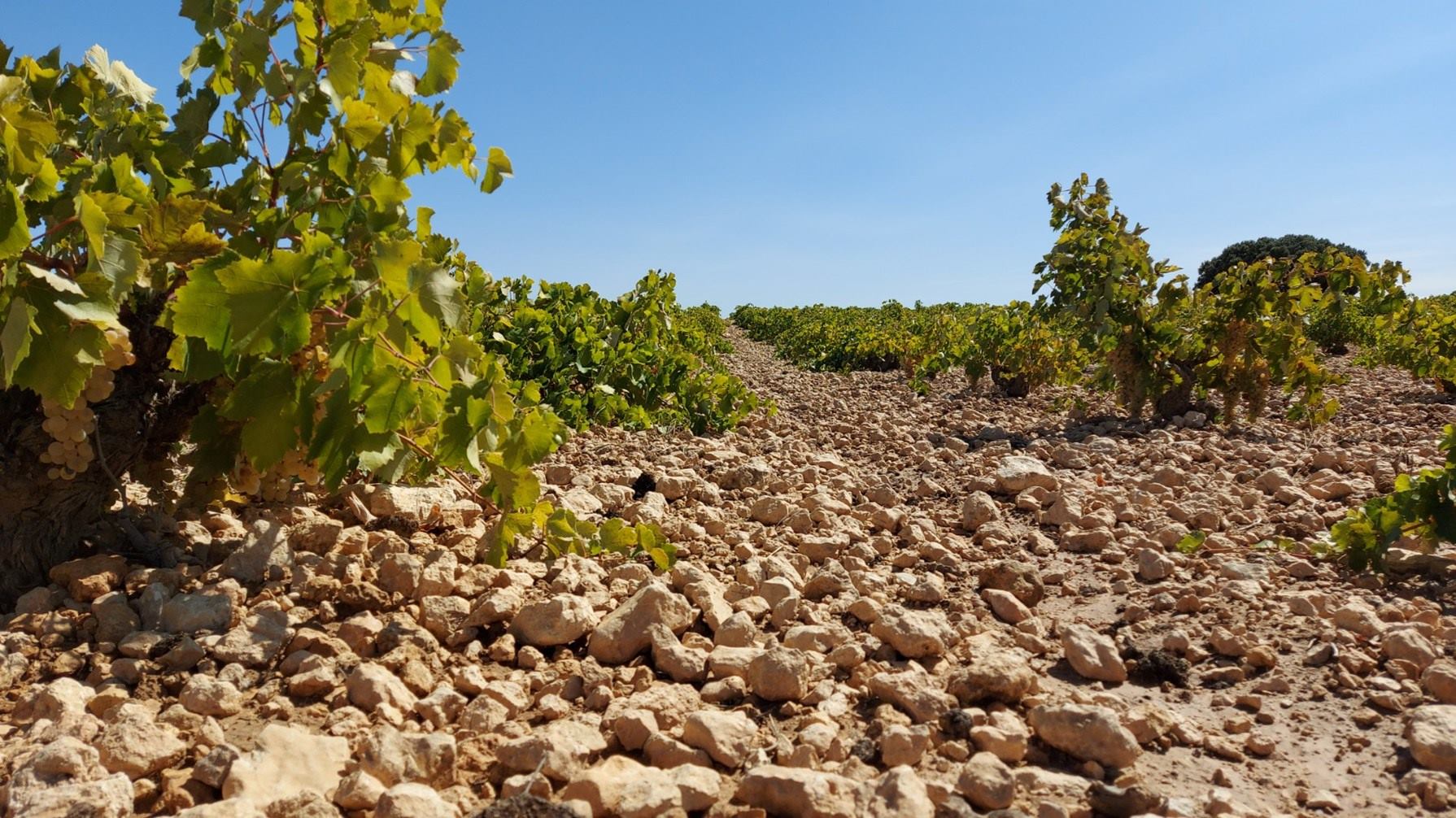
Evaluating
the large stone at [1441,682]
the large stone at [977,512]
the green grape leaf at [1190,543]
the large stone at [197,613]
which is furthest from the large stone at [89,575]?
the green grape leaf at [1190,543]

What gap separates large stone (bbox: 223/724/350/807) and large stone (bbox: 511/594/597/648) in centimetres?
63

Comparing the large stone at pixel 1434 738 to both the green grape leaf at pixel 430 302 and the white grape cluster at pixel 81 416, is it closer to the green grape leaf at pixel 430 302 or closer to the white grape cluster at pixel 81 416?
the green grape leaf at pixel 430 302

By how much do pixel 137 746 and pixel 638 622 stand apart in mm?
1126

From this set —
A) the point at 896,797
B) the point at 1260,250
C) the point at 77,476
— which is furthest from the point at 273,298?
the point at 1260,250

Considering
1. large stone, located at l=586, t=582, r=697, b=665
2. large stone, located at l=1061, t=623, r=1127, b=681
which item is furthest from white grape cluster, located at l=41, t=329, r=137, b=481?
large stone, located at l=1061, t=623, r=1127, b=681

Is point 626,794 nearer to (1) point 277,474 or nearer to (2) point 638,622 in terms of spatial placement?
(2) point 638,622

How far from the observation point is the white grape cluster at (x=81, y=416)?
226 centimetres

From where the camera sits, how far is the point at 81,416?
2297mm

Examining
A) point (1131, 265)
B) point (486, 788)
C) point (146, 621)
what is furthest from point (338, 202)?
point (1131, 265)

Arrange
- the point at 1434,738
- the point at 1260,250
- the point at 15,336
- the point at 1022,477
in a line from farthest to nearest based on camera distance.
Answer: the point at 1260,250
the point at 1022,477
the point at 1434,738
the point at 15,336

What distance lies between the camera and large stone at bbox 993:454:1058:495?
4.76 m

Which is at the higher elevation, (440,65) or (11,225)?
(440,65)

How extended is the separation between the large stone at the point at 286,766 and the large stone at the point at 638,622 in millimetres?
702

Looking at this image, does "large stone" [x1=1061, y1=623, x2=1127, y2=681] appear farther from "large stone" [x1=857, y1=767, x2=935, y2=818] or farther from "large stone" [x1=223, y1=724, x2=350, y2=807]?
"large stone" [x1=223, y1=724, x2=350, y2=807]
